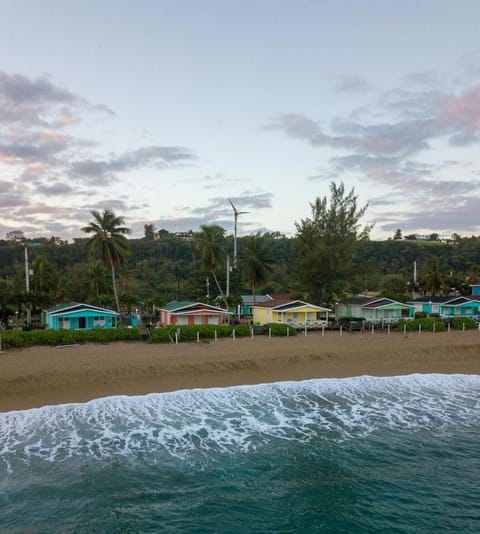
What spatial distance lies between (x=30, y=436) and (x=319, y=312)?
3499 cm

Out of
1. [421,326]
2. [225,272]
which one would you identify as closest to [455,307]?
[421,326]


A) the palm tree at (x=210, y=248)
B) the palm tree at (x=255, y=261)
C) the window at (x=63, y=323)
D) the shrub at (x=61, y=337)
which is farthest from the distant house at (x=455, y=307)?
the window at (x=63, y=323)

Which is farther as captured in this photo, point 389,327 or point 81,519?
point 389,327

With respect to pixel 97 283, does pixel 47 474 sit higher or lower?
lower

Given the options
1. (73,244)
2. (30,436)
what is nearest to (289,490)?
(30,436)

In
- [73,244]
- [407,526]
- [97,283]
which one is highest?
[73,244]

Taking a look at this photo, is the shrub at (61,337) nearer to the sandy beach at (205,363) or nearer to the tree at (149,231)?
the sandy beach at (205,363)

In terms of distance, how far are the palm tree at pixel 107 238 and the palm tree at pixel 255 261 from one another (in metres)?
16.6

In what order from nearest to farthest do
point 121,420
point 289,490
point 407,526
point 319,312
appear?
1. point 407,526
2. point 289,490
3. point 121,420
4. point 319,312

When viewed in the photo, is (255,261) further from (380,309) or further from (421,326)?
(421,326)

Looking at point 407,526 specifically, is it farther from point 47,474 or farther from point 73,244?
point 73,244

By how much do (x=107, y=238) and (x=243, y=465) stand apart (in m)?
32.8

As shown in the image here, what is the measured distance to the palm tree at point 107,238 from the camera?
4228cm

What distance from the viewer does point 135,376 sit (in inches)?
941
